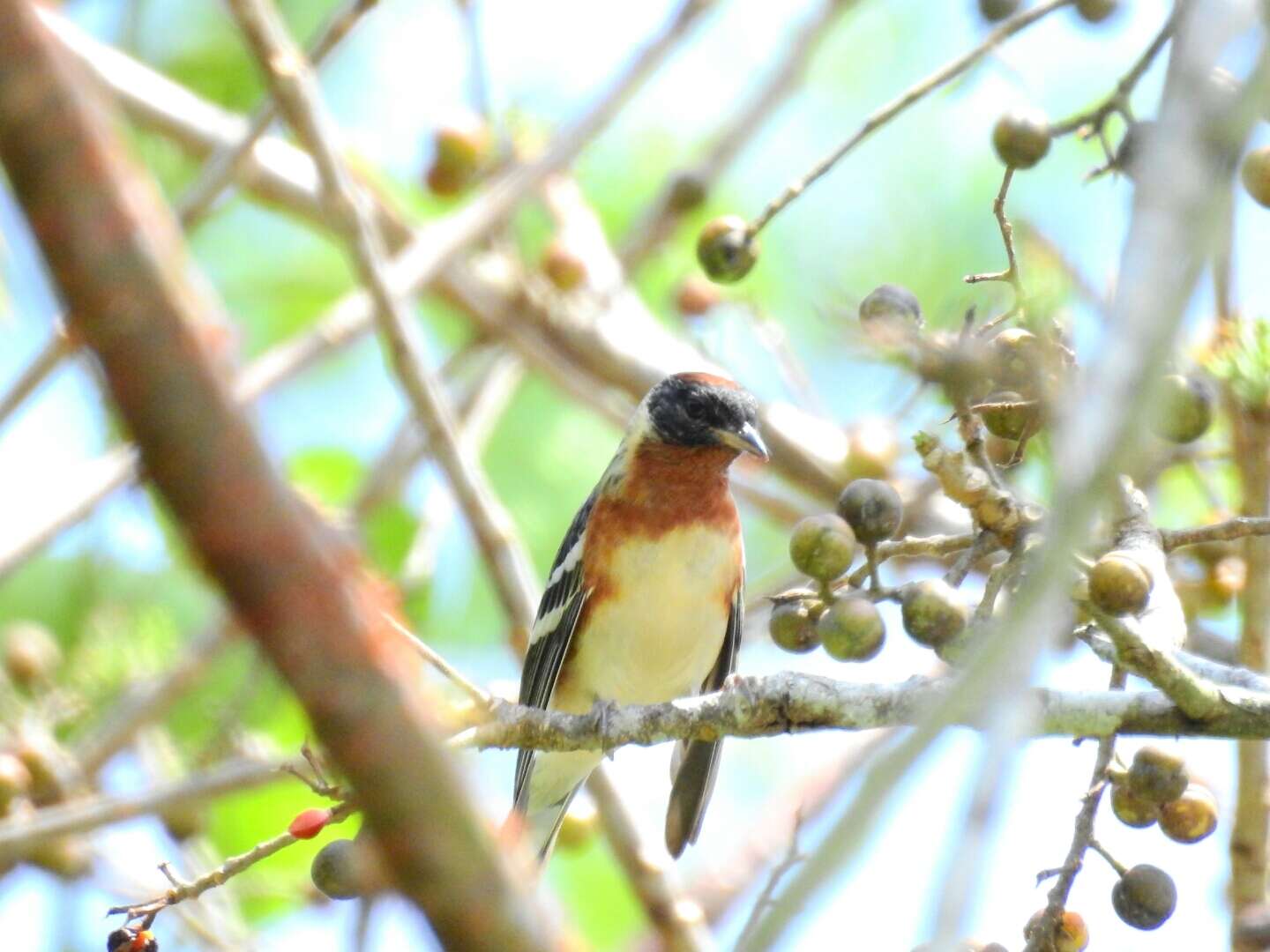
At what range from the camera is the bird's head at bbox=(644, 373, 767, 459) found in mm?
5621

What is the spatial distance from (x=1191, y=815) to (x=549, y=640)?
2.81m

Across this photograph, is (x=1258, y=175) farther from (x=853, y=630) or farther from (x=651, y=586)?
(x=651, y=586)

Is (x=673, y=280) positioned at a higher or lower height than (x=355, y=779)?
higher

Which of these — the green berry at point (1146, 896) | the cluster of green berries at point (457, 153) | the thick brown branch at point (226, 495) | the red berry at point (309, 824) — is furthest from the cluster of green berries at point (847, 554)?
the cluster of green berries at point (457, 153)

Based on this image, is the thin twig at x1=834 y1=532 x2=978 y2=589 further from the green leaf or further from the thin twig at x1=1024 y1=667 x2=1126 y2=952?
the green leaf

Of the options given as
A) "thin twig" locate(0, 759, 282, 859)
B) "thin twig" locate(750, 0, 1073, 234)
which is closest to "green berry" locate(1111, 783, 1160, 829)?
"thin twig" locate(750, 0, 1073, 234)

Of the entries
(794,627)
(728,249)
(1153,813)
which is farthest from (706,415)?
(1153,813)

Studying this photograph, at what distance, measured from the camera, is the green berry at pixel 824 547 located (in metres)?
3.17

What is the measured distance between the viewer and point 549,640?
5.64 metres

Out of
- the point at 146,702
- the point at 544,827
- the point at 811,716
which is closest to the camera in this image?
the point at 811,716

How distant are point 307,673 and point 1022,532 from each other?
1.78m

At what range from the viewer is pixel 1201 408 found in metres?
3.25

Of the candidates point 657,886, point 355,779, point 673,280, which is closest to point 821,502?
point 657,886

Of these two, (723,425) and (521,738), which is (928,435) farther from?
(723,425)
